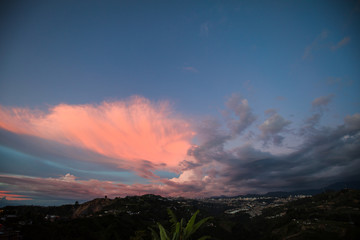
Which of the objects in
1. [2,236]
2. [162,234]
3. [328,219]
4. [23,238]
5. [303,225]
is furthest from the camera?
[328,219]

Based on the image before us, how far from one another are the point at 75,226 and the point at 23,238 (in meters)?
31.8

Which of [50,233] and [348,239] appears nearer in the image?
[50,233]

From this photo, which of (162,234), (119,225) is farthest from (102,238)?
(162,234)

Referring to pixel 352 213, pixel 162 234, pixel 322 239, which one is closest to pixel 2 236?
pixel 162 234

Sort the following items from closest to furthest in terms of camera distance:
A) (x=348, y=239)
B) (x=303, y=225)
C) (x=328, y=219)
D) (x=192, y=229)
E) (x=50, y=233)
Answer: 1. (x=192, y=229)
2. (x=50, y=233)
3. (x=348, y=239)
4. (x=303, y=225)
5. (x=328, y=219)

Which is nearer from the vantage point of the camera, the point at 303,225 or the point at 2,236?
the point at 2,236

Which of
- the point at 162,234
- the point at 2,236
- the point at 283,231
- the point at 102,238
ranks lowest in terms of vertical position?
the point at 283,231

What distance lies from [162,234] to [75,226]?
474ft

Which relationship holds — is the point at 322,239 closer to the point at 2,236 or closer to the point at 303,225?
the point at 303,225

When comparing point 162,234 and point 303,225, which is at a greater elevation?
point 162,234

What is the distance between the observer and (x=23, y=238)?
9106cm

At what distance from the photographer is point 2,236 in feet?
237

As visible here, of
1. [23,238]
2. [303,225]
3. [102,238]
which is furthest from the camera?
[303,225]

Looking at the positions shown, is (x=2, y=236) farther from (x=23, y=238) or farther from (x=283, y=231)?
(x=283, y=231)
